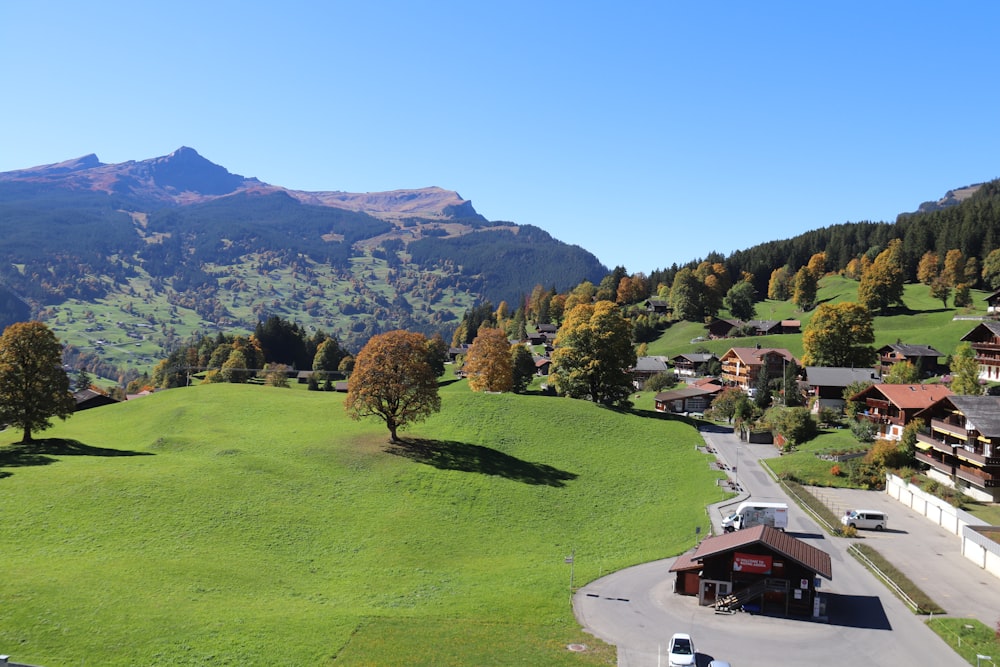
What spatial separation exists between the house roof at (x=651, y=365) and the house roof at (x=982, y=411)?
7460 centimetres

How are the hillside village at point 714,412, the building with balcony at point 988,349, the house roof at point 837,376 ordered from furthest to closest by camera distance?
the house roof at point 837,376, the building with balcony at point 988,349, the hillside village at point 714,412

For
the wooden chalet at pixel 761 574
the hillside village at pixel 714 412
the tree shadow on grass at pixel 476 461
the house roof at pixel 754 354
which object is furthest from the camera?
the house roof at pixel 754 354

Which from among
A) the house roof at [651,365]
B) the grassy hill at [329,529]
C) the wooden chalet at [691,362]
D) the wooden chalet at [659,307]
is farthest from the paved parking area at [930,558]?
the wooden chalet at [659,307]

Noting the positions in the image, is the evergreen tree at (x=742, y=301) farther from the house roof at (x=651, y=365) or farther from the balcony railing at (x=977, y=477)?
the balcony railing at (x=977, y=477)

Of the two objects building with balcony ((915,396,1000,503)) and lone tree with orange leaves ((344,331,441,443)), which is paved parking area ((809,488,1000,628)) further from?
lone tree with orange leaves ((344,331,441,443))

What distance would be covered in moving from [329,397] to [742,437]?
Answer: 5778 cm

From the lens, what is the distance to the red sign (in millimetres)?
37750

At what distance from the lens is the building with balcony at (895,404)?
7094 cm

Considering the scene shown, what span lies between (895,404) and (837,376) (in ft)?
81.0

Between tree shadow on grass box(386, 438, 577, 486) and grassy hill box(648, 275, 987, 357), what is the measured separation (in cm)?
8598

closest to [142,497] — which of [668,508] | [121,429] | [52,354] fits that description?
[52,354]

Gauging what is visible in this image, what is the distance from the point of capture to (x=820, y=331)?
367 ft

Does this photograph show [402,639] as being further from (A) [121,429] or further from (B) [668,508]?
(A) [121,429]

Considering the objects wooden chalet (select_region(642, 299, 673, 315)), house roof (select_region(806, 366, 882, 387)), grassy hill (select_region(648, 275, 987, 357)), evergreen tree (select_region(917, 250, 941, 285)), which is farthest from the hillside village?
wooden chalet (select_region(642, 299, 673, 315))
